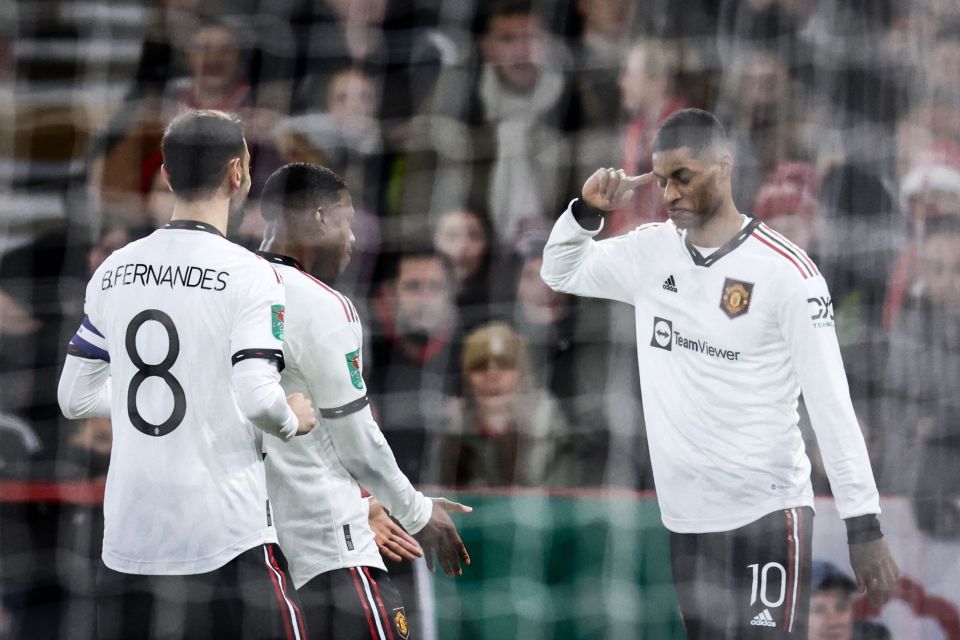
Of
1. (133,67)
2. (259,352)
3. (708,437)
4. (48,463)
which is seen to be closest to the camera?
(259,352)

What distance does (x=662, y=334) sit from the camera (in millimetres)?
3959

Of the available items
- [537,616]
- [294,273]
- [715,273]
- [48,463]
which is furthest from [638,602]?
[48,463]

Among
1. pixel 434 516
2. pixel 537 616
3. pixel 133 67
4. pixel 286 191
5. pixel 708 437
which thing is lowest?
pixel 537 616

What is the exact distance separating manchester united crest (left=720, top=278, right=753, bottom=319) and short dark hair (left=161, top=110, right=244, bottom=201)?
139 cm

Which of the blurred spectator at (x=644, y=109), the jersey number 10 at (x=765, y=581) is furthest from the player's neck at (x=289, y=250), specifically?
the blurred spectator at (x=644, y=109)

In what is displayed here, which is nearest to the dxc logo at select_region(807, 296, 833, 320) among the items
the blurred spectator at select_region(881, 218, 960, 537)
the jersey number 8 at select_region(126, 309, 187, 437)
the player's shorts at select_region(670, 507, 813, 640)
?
the player's shorts at select_region(670, 507, 813, 640)

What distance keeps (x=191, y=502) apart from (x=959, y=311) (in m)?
2.92

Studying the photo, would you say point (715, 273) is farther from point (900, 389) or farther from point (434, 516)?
point (900, 389)

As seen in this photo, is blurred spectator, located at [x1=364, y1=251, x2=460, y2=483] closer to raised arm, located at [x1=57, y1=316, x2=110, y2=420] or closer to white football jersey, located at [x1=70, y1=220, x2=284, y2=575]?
raised arm, located at [x1=57, y1=316, x2=110, y2=420]

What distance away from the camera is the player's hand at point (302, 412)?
124 inches

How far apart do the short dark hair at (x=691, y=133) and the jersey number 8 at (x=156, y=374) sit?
4.96 feet

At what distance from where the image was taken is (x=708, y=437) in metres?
3.84

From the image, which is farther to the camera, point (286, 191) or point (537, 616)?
point (537, 616)

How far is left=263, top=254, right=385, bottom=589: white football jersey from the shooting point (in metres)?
3.51
